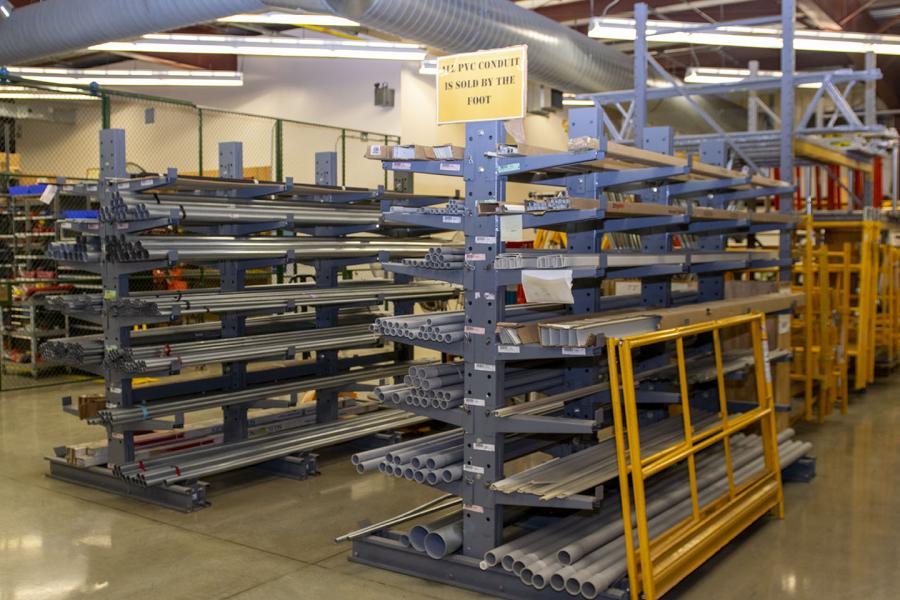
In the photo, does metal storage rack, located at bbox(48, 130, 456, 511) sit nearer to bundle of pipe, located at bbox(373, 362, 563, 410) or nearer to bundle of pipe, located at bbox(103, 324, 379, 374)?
bundle of pipe, located at bbox(103, 324, 379, 374)

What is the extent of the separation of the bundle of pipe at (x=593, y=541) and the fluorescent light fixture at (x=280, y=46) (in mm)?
7168

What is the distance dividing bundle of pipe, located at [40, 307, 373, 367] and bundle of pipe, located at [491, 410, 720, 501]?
10.7 ft

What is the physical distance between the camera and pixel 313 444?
6680 mm

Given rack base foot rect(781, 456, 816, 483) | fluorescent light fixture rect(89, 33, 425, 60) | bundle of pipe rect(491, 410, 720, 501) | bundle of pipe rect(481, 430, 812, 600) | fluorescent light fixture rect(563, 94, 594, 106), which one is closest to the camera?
bundle of pipe rect(481, 430, 812, 600)

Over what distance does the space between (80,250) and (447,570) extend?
3437mm

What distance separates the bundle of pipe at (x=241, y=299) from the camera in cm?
582

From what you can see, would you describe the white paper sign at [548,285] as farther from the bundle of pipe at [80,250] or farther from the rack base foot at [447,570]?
the bundle of pipe at [80,250]

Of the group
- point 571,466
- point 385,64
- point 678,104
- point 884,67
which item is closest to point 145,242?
point 571,466

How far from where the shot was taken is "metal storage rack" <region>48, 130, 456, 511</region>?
5.87 meters

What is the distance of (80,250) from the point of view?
20.2 ft

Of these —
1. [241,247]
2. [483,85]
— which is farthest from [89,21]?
[483,85]

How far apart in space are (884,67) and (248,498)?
12.7 meters

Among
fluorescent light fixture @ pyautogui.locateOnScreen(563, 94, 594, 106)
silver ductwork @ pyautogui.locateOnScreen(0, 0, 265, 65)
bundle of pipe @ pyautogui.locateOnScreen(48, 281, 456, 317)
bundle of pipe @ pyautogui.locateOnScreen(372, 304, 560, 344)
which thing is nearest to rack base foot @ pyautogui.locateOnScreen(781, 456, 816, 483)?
bundle of pipe @ pyautogui.locateOnScreen(372, 304, 560, 344)

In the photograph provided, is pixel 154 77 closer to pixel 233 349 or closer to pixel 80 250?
pixel 80 250
